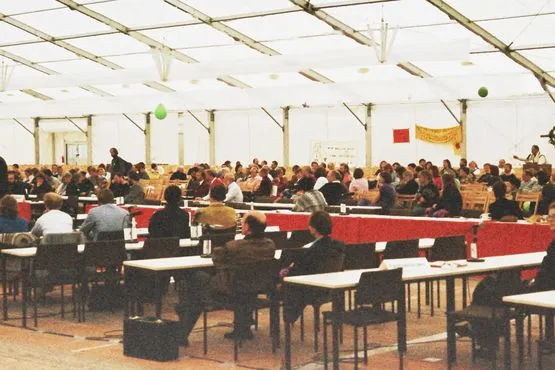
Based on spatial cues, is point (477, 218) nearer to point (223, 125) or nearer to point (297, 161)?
point (297, 161)

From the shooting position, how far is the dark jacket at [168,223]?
32.9 ft

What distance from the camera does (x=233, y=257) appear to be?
25.0 feet

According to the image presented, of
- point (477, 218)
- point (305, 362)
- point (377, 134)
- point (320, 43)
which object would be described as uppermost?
point (320, 43)

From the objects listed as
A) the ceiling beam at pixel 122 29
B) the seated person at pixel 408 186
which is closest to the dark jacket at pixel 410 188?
the seated person at pixel 408 186

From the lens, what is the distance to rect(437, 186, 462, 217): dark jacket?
14086 mm

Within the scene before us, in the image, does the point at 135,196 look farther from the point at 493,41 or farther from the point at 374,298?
the point at 374,298

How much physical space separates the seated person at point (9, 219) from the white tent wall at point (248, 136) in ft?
61.8

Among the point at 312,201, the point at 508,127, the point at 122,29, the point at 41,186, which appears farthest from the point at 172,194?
the point at 508,127

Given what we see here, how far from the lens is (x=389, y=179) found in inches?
596

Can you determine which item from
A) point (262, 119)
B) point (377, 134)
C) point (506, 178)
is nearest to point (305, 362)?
point (506, 178)

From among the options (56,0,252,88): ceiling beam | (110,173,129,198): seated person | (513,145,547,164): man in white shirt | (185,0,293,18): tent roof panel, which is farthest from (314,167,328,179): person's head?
(56,0,252,88): ceiling beam

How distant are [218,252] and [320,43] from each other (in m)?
15.5

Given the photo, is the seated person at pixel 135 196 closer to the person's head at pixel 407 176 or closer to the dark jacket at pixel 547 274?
the person's head at pixel 407 176

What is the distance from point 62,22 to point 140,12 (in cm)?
269
